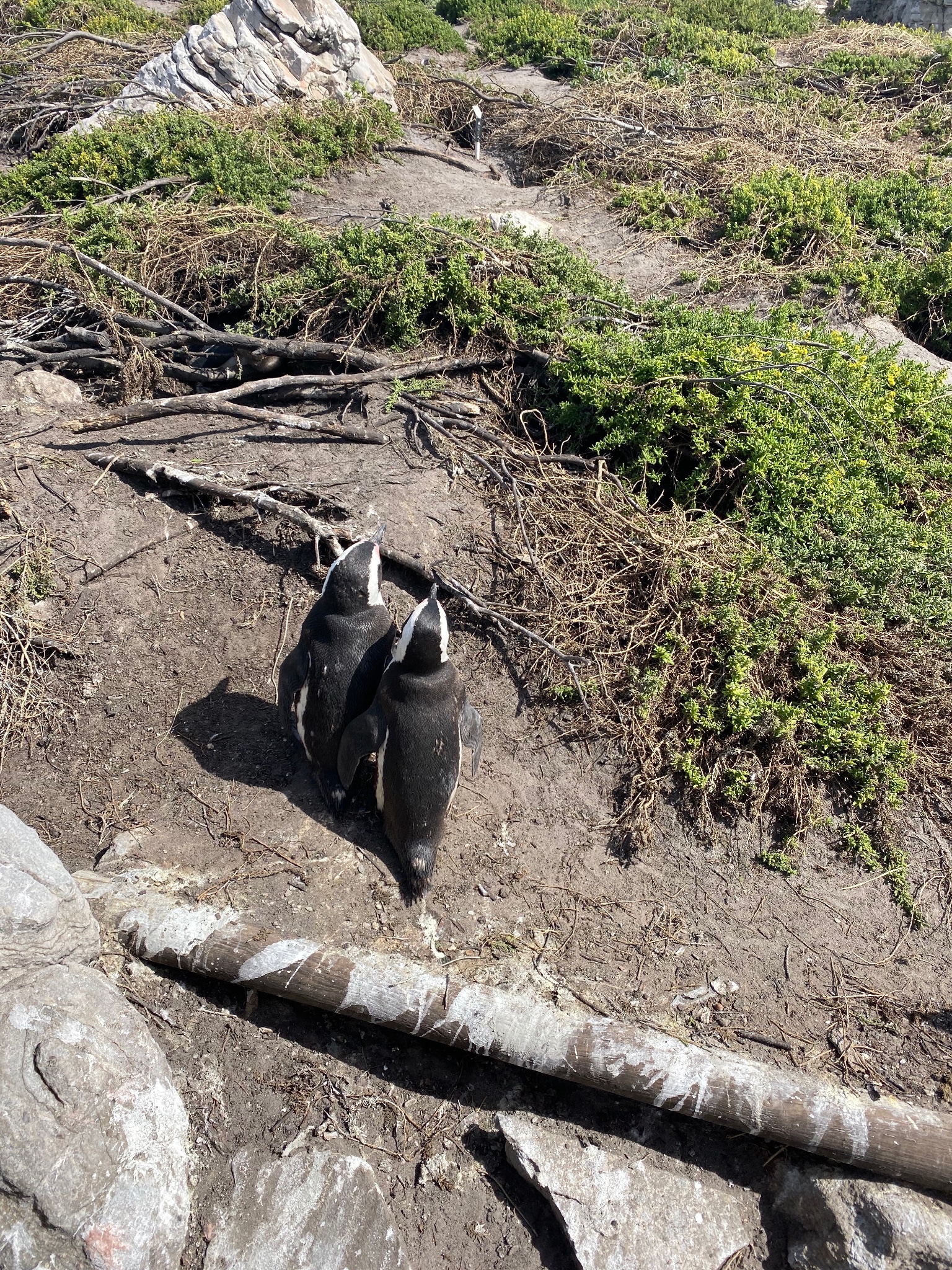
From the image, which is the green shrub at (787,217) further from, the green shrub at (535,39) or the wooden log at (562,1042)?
the wooden log at (562,1042)

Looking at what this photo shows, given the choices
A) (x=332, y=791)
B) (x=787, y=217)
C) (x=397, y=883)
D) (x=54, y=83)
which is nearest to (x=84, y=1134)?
(x=397, y=883)

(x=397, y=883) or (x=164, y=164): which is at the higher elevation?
(x=164, y=164)

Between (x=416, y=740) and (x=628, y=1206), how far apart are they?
1.84 meters

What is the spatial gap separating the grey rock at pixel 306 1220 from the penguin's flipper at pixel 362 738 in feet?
4.79

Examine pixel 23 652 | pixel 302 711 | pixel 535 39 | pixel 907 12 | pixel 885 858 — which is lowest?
pixel 23 652

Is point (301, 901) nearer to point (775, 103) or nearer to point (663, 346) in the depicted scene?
point (663, 346)

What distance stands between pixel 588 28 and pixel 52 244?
10.2 meters

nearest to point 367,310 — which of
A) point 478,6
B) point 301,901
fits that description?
point 301,901

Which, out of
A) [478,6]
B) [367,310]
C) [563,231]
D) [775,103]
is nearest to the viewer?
[367,310]

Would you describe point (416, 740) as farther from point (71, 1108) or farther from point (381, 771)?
point (71, 1108)

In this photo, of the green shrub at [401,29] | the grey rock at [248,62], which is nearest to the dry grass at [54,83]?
the grey rock at [248,62]

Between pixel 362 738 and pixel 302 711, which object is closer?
pixel 362 738

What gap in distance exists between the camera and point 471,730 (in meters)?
3.86

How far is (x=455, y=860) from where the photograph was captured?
382cm
